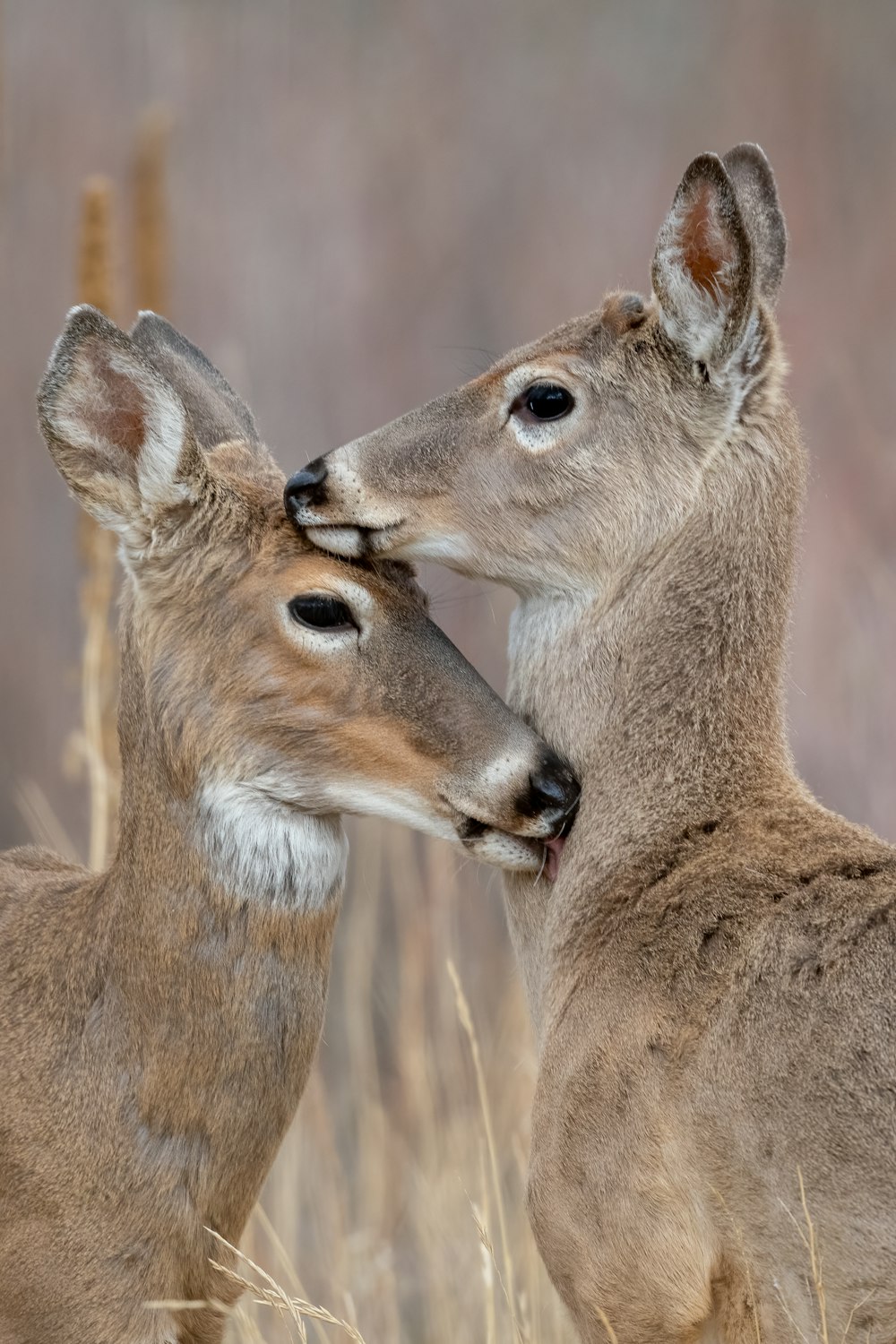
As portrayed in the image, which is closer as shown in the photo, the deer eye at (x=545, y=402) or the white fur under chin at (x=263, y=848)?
the white fur under chin at (x=263, y=848)

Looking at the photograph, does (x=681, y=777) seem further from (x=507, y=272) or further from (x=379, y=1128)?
(x=507, y=272)

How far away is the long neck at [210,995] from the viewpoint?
4.10 m

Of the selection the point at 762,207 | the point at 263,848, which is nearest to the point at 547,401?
the point at 762,207

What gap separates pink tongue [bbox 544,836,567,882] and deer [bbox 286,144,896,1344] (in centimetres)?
3

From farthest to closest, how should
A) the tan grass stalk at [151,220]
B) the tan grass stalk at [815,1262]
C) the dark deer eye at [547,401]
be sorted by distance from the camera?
the tan grass stalk at [151,220]
the dark deer eye at [547,401]
the tan grass stalk at [815,1262]

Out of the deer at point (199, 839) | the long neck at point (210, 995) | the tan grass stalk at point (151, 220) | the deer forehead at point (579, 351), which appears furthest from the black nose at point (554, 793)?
the tan grass stalk at point (151, 220)

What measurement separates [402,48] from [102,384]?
40.3 ft

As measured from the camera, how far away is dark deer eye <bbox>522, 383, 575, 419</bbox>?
175 inches

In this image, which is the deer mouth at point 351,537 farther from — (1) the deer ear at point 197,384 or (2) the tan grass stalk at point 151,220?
(2) the tan grass stalk at point 151,220

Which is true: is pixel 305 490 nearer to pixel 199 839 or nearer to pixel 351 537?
pixel 351 537

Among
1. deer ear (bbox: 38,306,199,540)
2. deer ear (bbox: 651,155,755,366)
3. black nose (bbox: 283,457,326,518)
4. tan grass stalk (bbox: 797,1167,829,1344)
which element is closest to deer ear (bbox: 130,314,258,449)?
deer ear (bbox: 38,306,199,540)

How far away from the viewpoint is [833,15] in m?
15.1

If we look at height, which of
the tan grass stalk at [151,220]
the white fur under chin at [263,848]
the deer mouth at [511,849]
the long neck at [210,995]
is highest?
the tan grass stalk at [151,220]

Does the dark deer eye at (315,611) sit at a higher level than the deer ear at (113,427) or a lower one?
lower
